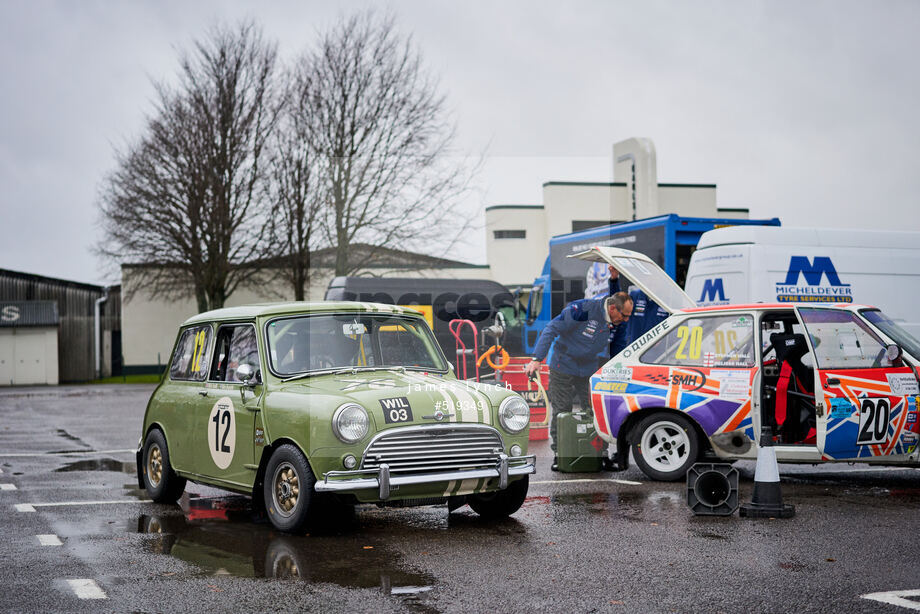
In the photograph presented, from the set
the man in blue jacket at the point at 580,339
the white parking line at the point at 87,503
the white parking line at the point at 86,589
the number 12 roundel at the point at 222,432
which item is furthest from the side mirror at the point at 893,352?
the white parking line at the point at 87,503

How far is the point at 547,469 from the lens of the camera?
11.2m

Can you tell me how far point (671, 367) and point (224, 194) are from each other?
29.8 metres

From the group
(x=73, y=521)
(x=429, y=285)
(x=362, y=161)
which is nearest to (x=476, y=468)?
(x=73, y=521)

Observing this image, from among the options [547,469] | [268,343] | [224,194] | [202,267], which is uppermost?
[224,194]

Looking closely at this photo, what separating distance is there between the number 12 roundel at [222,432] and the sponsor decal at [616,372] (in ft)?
13.4

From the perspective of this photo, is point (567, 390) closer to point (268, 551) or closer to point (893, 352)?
point (893, 352)

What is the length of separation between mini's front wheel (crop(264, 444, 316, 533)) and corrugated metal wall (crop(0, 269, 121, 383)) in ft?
136

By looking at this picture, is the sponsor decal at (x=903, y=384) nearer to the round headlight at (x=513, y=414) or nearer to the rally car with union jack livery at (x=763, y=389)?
the rally car with union jack livery at (x=763, y=389)

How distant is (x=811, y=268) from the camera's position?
14.2 meters

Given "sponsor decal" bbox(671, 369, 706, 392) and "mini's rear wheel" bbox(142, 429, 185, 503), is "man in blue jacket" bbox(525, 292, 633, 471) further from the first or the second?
"mini's rear wheel" bbox(142, 429, 185, 503)

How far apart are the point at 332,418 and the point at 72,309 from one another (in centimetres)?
4404

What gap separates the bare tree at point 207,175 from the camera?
36.7 m

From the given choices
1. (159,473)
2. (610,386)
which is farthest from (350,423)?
(610,386)

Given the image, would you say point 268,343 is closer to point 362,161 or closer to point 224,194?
point 362,161
